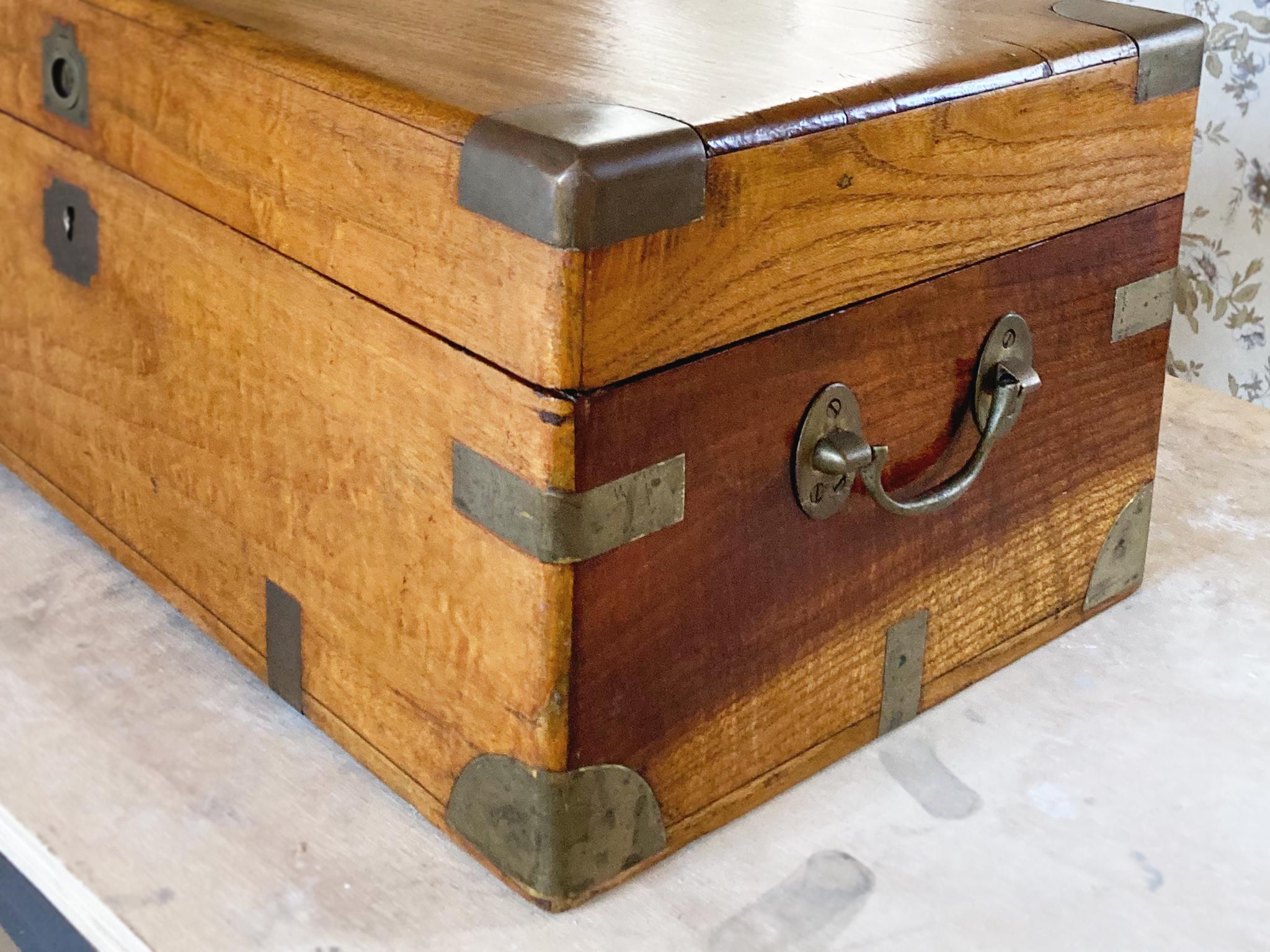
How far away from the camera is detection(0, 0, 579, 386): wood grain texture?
0.75 metres

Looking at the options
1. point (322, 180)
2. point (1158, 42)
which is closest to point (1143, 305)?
point (1158, 42)

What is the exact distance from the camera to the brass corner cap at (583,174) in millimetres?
708

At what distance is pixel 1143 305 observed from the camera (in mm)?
1062

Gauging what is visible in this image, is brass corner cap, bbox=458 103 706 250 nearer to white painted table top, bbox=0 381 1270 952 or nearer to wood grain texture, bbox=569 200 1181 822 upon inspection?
wood grain texture, bbox=569 200 1181 822

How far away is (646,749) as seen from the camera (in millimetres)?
865

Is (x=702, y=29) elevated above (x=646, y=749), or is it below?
above

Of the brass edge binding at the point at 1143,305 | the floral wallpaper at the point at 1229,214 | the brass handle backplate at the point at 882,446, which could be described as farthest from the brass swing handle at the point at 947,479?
the floral wallpaper at the point at 1229,214

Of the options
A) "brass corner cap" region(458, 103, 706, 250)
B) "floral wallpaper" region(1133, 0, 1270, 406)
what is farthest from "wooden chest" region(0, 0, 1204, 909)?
"floral wallpaper" region(1133, 0, 1270, 406)

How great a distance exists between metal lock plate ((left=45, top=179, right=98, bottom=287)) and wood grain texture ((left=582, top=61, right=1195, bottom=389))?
506 millimetres

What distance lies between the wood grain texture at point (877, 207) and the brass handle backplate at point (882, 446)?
6 centimetres

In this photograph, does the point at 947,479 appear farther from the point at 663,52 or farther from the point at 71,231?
the point at 71,231

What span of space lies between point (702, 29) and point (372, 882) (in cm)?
55

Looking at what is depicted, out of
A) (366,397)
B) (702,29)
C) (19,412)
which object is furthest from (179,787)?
(702,29)

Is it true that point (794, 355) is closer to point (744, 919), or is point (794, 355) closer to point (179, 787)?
point (744, 919)
